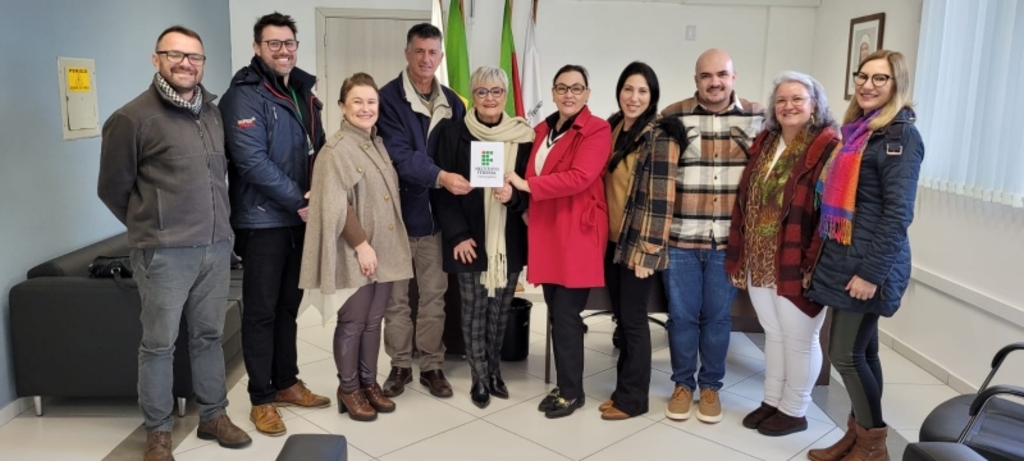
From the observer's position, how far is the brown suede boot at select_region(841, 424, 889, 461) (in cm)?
266

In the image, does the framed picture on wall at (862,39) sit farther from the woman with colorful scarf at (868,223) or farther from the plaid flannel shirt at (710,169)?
the woman with colorful scarf at (868,223)

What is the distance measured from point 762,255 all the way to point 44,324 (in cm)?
290

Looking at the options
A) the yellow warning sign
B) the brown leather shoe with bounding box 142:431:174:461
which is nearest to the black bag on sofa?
the brown leather shoe with bounding box 142:431:174:461

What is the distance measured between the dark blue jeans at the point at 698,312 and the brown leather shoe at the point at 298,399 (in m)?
1.58

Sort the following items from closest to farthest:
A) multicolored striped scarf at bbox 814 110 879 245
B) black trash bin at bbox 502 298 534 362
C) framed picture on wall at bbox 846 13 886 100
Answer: multicolored striped scarf at bbox 814 110 879 245 → black trash bin at bbox 502 298 534 362 → framed picture on wall at bbox 846 13 886 100

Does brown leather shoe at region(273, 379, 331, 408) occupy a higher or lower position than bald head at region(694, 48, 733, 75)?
lower

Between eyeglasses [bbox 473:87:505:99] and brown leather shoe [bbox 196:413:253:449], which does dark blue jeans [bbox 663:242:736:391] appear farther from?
brown leather shoe [bbox 196:413:253:449]

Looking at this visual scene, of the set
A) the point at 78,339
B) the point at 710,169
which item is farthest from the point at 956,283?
the point at 78,339

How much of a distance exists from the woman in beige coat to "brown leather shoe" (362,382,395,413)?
2.6 inches

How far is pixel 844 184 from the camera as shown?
8.30 feet

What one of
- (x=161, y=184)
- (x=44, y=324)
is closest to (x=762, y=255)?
(x=161, y=184)

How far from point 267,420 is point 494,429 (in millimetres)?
937

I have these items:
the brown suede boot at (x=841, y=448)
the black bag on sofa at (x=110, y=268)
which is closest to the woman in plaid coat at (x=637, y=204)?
the brown suede boot at (x=841, y=448)

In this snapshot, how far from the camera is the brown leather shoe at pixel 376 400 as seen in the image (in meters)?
3.21
